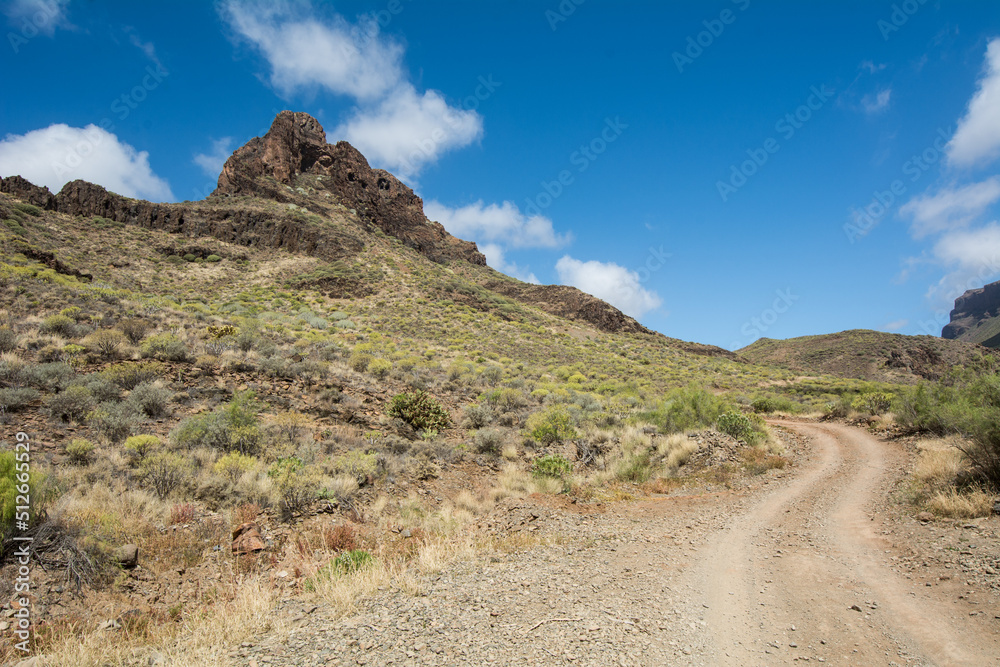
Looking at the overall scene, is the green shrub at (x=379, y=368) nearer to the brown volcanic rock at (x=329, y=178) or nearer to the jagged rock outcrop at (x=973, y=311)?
the brown volcanic rock at (x=329, y=178)

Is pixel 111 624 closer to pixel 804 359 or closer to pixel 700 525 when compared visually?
pixel 700 525

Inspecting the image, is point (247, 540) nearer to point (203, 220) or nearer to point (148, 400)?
point (148, 400)

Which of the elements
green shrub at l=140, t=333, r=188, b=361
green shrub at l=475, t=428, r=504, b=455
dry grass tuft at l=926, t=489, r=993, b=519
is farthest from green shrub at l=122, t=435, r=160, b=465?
dry grass tuft at l=926, t=489, r=993, b=519

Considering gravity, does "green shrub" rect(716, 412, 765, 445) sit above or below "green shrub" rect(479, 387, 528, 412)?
above

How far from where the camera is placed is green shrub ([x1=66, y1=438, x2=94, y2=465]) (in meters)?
6.81

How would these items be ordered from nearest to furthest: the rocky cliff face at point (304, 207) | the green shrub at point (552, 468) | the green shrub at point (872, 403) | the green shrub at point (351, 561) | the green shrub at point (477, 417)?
1. the green shrub at point (351, 561)
2. the green shrub at point (552, 468)
3. the green shrub at point (477, 417)
4. the green shrub at point (872, 403)
5. the rocky cliff face at point (304, 207)

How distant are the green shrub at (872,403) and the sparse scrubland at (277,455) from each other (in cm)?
9

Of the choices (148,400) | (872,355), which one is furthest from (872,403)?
(872,355)

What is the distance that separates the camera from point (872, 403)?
63.4 feet

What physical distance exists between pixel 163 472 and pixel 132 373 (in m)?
5.25

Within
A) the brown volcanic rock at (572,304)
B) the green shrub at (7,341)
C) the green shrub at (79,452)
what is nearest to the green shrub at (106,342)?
the green shrub at (7,341)

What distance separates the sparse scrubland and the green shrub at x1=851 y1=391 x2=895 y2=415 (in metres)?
0.09

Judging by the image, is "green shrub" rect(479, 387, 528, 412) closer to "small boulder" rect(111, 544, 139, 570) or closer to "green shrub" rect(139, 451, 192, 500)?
"green shrub" rect(139, 451, 192, 500)

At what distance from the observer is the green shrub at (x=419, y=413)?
40.6 ft
